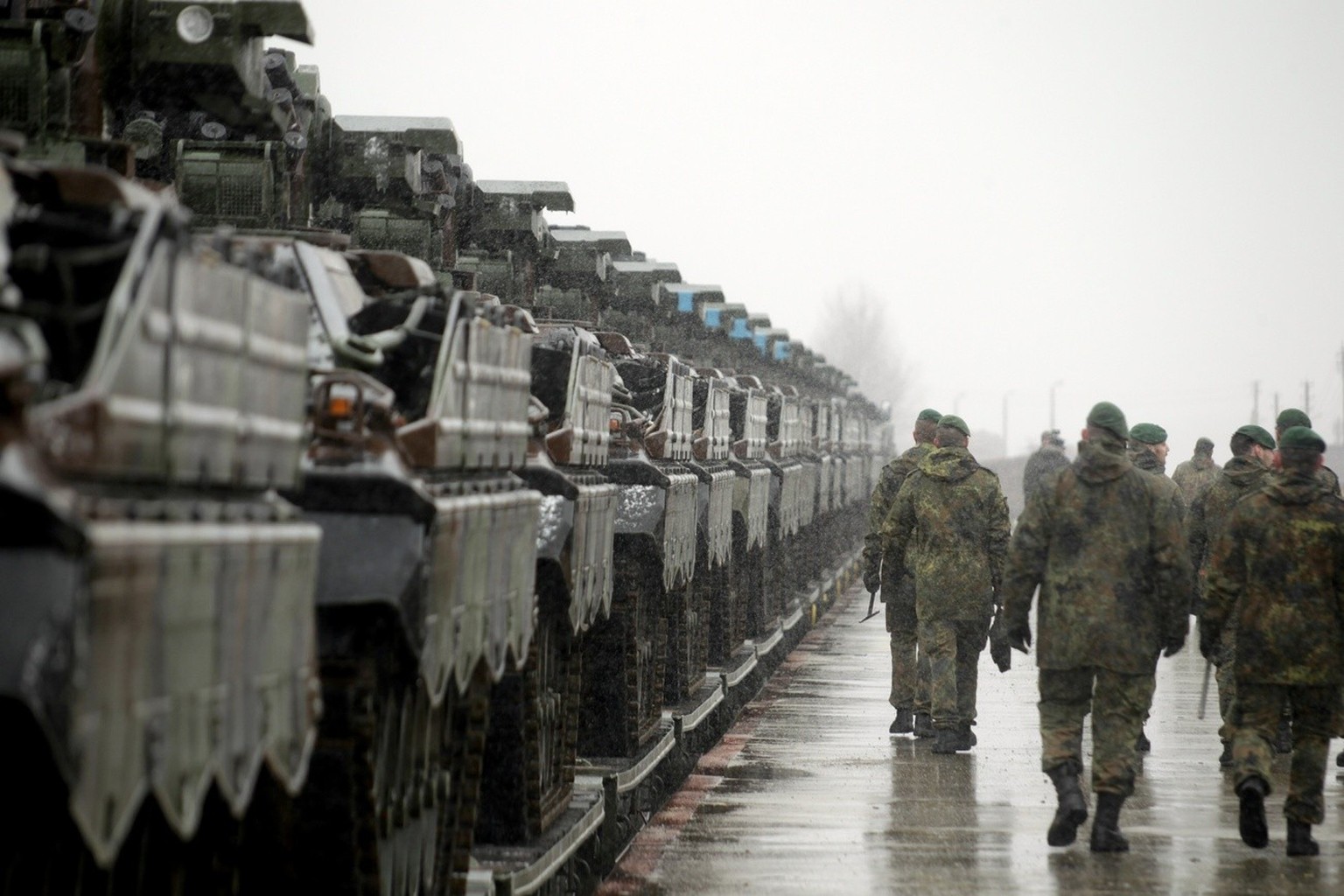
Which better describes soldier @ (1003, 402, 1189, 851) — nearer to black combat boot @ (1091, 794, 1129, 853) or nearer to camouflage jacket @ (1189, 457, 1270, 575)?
black combat boot @ (1091, 794, 1129, 853)

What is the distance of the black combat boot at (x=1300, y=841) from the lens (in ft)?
29.9

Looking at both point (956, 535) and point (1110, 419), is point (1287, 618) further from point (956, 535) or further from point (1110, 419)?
point (956, 535)

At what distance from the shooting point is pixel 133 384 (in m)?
3.76

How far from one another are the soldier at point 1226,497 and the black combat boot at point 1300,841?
2982 millimetres

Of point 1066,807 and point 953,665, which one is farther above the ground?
point 953,665

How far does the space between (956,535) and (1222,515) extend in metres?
1.61

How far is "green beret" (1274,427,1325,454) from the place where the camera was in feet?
31.5

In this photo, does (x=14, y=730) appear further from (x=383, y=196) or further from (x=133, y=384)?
(x=383, y=196)

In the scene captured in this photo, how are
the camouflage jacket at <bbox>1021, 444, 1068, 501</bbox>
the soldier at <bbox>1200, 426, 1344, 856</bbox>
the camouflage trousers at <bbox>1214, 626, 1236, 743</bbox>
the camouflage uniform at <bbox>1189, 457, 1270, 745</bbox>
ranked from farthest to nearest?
1. the camouflage jacket at <bbox>1021, 444, 1068, 501</bbox>
2. the camouflage uniform at <bbox>1189, 457, 1270, 745</bbox>
3. the camouflage trousers at <bbox>1214, 626, 1236, 743</bbox>
4. the soldier at <bbox>1200, 426, 1344, 856</bbox>

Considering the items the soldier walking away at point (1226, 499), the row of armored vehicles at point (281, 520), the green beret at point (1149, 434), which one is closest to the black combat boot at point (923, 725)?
the row of armored vehicles at point (281, 520)

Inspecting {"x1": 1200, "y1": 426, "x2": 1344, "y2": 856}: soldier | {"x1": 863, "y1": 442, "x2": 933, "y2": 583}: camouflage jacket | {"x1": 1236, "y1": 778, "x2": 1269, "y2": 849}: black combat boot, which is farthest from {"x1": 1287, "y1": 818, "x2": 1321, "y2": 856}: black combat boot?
{"x1": 863, "y1": 442, "x2": 933, "y2": 583}: camouflage jacket

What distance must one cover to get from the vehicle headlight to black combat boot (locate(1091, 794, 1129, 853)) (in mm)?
5219

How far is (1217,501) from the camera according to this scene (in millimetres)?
12906

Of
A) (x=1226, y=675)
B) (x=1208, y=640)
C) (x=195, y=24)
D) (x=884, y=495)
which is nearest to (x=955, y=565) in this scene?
(x=1226, y=675)
